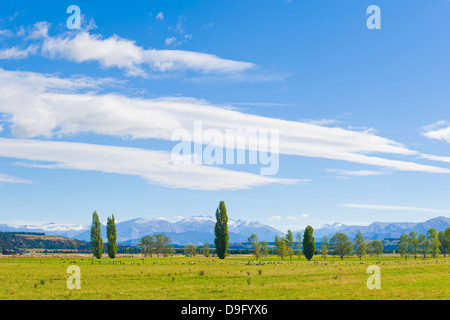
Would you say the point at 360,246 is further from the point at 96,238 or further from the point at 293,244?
the point at 96,238

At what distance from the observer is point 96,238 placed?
128125 mm

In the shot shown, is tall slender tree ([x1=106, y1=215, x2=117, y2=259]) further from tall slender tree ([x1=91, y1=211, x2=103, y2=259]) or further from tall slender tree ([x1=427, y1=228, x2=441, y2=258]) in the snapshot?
tall slender tree ([x1=427, y1=228, x2=441, y2=258])

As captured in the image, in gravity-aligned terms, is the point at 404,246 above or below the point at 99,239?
below

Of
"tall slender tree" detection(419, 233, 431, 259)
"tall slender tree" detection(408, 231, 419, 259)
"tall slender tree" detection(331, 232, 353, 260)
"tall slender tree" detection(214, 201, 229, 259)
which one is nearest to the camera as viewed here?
"tall slender tree" detection(214, 201, 229, 259)

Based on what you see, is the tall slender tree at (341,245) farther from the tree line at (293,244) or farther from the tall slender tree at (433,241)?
the tall slender tree at (433,241)

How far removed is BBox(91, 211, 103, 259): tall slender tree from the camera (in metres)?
125

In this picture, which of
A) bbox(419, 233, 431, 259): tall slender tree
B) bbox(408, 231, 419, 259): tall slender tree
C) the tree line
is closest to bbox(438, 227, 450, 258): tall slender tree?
the tree line

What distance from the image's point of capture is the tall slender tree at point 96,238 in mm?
124938

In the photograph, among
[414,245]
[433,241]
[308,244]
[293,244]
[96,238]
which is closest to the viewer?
[308,244]

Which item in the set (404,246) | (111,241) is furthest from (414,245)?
(111,241)
